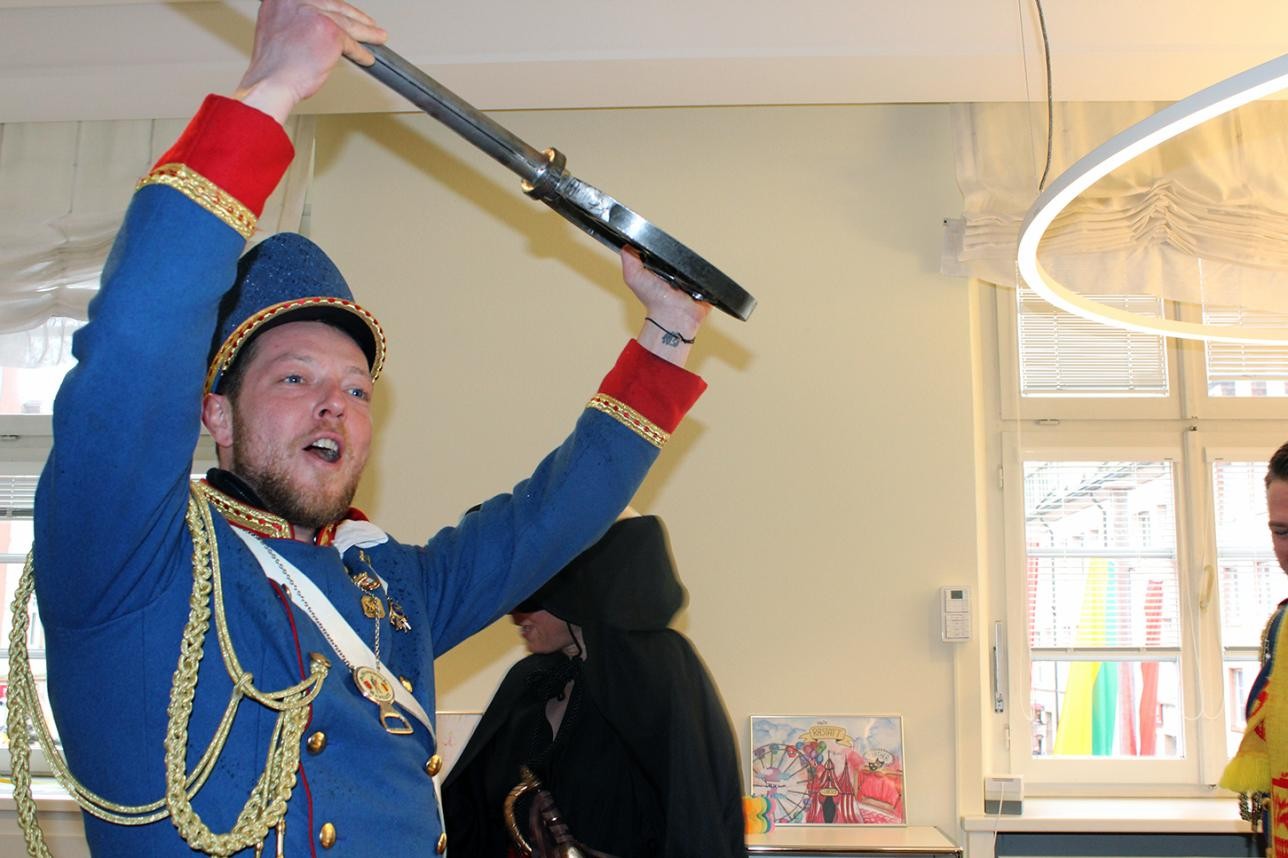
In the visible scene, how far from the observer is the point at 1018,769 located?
3.58m

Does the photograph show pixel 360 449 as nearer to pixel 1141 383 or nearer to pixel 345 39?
pixel 345 39

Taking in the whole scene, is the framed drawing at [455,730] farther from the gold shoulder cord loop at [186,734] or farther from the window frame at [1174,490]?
the gold shoulder cord loop at [186,734]

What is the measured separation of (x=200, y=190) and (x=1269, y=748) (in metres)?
2.48

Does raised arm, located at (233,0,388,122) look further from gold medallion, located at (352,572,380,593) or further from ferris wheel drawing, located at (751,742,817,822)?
ferris wheel drawing, located at (751,742,817,822)

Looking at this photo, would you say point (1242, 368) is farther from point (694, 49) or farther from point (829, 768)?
point (694, 49)

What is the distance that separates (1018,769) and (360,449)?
281 cm

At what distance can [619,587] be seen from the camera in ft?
7.60

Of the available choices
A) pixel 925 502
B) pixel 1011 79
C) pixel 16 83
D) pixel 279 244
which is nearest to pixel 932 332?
pixel 925 502

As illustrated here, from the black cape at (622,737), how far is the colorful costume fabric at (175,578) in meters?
0.81

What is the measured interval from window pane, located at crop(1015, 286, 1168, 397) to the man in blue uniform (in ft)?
8.58

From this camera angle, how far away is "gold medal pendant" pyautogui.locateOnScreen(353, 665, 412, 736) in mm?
1276

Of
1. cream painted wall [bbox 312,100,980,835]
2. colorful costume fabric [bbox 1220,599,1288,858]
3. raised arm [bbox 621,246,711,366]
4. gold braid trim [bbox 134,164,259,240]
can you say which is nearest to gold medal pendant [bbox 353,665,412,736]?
gold braid trim [bbox 134,164,259,240]

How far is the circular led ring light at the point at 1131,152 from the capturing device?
146 centimetres

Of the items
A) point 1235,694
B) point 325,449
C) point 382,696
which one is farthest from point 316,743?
point 1235,694
